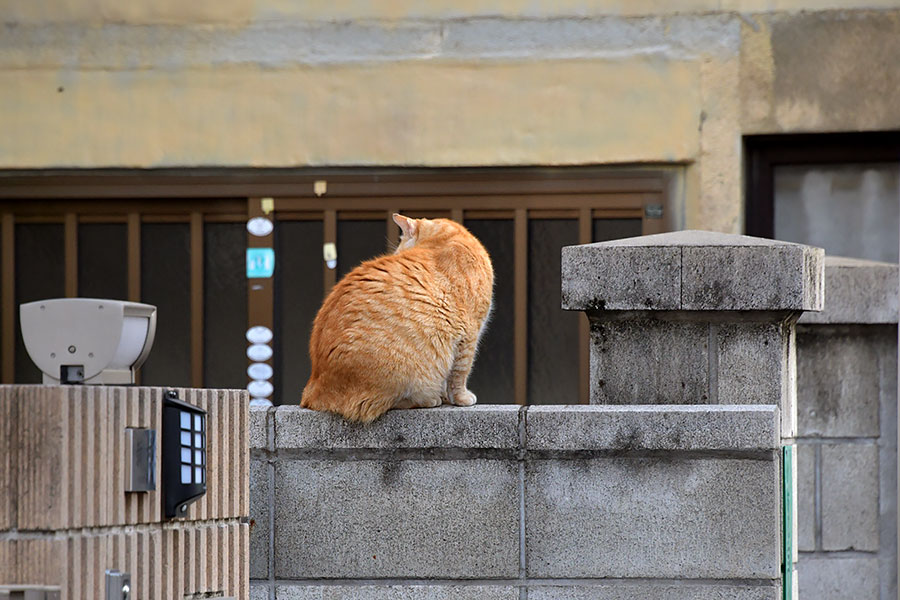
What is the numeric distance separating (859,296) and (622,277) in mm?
2016

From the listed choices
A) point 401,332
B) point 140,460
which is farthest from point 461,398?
point 140,460

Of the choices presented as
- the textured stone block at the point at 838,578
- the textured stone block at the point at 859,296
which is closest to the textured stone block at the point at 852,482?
the textured stone block at the point at 838,578

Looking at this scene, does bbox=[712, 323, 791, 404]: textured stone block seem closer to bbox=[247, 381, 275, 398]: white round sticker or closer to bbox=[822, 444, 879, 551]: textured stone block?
bbox=[822, 444, 879, 551]: textured stone block

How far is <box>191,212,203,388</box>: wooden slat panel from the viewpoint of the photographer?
891cm

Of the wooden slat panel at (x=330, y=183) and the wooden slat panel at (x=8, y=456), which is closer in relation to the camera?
the wooden slat panel at (x=8, y=456)

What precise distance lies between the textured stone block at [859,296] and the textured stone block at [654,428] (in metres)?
1.83

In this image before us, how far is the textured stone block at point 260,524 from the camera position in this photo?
462 centimetres

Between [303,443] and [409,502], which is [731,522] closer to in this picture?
[409,502]

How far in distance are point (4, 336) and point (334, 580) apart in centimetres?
528

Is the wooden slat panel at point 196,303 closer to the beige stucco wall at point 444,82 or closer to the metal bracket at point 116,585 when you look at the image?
the beige stucco wall at point 444,82

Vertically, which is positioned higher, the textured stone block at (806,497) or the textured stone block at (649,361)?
the textured stone block at (649,361)

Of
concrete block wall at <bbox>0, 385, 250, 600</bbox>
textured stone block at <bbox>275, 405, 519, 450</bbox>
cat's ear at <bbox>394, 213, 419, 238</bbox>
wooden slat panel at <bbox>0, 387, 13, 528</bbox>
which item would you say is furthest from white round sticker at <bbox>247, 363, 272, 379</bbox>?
wooden slat panel at <bbox>0, 387, 13, 528</bbox>

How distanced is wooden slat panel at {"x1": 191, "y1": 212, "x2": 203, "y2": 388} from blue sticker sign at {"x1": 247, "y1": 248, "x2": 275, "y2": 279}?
35cm

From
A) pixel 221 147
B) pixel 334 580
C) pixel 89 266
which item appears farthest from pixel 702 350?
pixel 89 266
